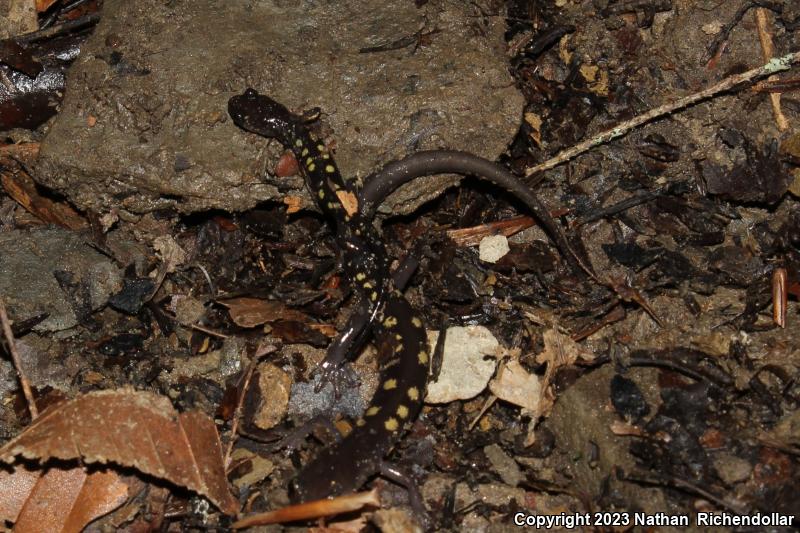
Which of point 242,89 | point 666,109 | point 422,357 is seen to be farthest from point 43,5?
point 666,109

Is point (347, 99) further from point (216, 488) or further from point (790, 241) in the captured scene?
point (790, 241)

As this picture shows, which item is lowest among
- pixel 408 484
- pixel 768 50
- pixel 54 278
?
pixel 408 484

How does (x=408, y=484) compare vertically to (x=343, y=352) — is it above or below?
below

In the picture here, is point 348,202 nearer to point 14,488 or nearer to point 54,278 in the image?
point 54,278

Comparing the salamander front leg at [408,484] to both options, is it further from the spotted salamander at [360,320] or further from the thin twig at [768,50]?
the thin twig at [768,50]

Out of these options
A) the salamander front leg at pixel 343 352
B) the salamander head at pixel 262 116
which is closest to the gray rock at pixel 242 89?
the salamander head at pixel 262 116

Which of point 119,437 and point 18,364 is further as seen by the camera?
point 18,364

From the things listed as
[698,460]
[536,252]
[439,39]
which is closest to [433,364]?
[536,252]
